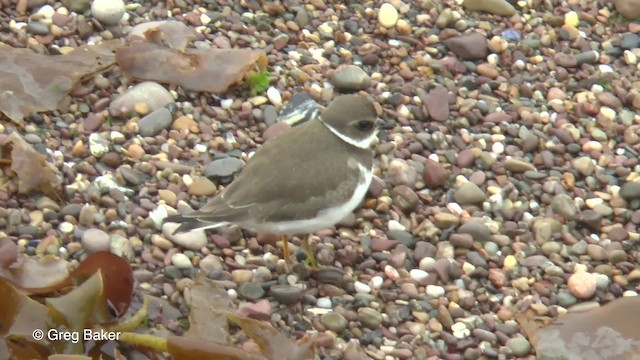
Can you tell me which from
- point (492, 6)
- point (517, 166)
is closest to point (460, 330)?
point (517, 166)

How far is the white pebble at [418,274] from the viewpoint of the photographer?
15.8 ft

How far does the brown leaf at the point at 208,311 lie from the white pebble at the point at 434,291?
35.4 inches

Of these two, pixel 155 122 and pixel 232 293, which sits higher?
pixel 155 122

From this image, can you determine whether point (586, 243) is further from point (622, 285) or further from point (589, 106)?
point (589, 106)

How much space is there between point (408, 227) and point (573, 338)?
97 cm

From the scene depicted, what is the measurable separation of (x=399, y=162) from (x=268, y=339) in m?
1.60

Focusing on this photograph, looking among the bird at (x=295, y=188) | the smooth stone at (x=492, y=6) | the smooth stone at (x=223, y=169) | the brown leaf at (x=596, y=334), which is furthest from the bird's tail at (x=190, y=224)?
the smooth stone at (x=492, y=6)

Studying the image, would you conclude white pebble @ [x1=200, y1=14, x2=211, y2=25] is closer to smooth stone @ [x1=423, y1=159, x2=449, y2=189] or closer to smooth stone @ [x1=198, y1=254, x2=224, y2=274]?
smooth stone @ [x1=423, y1=159, x2=449, y2=189]

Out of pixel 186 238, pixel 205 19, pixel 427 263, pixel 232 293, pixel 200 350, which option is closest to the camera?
pixel 200 350

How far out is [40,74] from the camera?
209 inches

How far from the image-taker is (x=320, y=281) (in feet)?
15.6

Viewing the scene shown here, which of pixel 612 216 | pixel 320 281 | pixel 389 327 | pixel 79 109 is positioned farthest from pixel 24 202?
pixel 612 216

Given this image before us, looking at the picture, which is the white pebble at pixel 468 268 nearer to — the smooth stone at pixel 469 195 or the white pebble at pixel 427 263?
the white pebble at pixel 427 263

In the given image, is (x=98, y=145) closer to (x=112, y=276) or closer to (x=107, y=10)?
(x=107, y=10)
